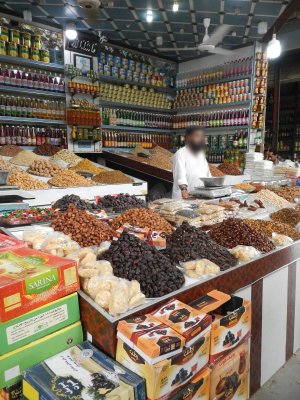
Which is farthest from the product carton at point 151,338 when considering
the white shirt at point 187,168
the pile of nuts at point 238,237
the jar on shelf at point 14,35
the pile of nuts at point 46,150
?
the jar on shelf at point 14,35

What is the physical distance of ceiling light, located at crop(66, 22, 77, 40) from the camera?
543 centimetres

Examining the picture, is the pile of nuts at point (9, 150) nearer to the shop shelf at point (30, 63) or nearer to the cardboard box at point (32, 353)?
the shop shelf at point (30, 63)

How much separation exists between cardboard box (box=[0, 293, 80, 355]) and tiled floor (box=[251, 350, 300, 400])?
3.98ft

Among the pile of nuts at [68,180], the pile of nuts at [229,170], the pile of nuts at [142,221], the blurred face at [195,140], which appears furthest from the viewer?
the pile of nuts at [229,170]

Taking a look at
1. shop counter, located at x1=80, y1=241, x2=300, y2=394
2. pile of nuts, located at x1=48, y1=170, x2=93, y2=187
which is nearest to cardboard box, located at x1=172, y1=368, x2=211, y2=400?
shop counter, located at x1=80, y1=241, x2=300, y2=394

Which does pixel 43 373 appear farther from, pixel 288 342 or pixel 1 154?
pixel 1 154

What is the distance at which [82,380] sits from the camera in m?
0.99

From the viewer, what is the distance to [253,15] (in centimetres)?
547

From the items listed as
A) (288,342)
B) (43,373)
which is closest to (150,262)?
(43,373)

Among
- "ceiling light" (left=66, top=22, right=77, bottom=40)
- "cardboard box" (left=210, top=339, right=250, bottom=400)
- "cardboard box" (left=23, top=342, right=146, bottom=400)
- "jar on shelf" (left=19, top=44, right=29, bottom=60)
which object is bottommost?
"cardboard box" (left=210, top=339, right=250, bottom=400)

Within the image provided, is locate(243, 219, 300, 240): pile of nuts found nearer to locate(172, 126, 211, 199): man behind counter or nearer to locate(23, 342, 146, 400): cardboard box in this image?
locate(172, 126, 211, 199): man behind counter

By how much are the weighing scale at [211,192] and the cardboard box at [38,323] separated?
7.14 feet

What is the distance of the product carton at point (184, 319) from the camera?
1075 millimetres

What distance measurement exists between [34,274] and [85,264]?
0.32 meters
